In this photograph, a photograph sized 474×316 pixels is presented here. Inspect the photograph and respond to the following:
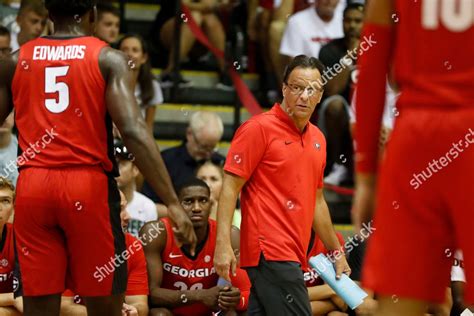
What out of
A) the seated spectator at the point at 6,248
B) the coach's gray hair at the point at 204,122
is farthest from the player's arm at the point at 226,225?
the coach's gray hair at the point at 204,122

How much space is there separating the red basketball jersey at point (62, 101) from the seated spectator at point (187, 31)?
17.0 ft

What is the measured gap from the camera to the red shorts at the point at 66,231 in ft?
17.4

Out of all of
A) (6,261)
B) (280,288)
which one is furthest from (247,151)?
(6,261)

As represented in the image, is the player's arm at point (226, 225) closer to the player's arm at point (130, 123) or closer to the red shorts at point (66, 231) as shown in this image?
the red shorts at point (66, 231)

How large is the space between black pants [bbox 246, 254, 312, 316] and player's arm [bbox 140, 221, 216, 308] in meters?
1.42

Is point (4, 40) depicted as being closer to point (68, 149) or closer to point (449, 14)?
point (68, 149)

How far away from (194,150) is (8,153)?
5.55ft

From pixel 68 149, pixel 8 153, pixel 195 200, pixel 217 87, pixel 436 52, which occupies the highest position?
pixel 436 52

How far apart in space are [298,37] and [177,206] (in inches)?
214

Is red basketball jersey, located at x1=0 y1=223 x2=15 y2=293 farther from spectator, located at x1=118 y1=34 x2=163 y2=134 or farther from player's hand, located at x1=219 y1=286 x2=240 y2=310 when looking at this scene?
spectator, located at x1=118 y1=34 x2=163 y2=134

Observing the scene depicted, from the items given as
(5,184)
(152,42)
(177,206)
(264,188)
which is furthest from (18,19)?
(177,206)

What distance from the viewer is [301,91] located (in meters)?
6.34

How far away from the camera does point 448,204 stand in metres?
3.12

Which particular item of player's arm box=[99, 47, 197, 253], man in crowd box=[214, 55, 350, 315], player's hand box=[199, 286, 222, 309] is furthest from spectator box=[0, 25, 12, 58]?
player's arm box=[99, 47, 197, 253]
